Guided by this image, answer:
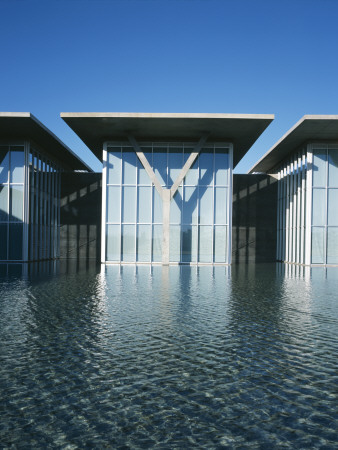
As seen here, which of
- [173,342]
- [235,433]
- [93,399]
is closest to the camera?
[235,433]

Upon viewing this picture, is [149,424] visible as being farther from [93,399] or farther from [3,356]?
[3,356]

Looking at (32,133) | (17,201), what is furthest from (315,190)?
(17,201)

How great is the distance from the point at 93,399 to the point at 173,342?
2328 millimetres

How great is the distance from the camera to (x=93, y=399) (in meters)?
4.28

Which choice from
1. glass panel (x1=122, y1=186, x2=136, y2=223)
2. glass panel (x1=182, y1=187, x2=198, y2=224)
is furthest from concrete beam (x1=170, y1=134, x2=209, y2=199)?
glass panel (x1=122, y1=186, x2=136, y2=223)

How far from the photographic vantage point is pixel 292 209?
32375 millimetres

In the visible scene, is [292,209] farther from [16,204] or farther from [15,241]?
[15,241]

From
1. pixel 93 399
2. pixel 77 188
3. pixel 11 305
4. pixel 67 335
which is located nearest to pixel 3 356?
pixel 67 335

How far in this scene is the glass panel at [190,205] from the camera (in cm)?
2656

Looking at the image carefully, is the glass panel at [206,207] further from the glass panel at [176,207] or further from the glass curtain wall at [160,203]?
the glass panel at [176,207]

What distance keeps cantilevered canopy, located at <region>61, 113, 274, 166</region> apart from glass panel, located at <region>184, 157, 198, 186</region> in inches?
63.4

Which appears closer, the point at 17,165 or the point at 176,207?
the point at 176,207

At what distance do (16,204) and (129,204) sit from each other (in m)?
6.63

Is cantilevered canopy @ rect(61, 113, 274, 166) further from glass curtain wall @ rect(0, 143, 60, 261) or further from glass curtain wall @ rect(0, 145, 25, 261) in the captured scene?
glass curtain wall @ rect(0, 145, 25, 261)
